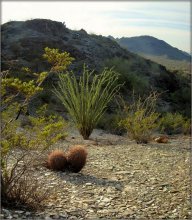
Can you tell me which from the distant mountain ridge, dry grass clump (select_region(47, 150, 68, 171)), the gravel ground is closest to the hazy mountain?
the distant mountain ridge

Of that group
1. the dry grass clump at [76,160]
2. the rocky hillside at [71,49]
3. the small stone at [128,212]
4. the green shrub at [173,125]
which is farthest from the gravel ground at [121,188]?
the rocky hillside at [71,49]

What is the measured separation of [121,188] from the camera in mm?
6242

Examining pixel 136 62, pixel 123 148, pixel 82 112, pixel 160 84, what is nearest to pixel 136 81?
pixel 160 84

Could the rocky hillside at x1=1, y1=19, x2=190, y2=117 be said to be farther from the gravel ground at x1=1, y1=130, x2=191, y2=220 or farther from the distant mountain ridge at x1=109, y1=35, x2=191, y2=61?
A: the distant mountain ridge at x1=109, y1=35, x2=191, y2=61

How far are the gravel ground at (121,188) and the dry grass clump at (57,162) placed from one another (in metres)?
0.12

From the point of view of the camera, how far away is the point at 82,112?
1136cm

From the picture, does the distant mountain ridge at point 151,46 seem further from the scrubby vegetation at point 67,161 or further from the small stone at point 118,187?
the small stone at point 118,187

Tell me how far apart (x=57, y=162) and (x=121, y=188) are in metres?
1.24

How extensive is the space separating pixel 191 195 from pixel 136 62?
21189 millimetres

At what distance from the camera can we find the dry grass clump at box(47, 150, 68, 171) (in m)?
7.03

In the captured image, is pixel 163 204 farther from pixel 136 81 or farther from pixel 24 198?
pixel 136 81

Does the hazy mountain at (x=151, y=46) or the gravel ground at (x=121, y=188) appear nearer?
the gravel ground at (x=121, y=188)

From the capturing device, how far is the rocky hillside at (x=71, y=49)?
73.2ft

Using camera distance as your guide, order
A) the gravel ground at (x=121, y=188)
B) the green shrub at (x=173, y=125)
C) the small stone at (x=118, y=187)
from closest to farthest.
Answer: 1. the gravel ground at (x=121, y=188)
2. the small stone at (x=118, y=187)
3. the green shrub at (x=173, y=125)
